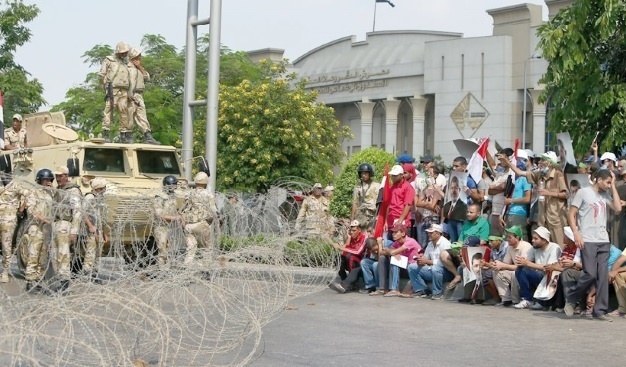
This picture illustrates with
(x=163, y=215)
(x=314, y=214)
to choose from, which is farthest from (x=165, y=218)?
(x=314, y=214)

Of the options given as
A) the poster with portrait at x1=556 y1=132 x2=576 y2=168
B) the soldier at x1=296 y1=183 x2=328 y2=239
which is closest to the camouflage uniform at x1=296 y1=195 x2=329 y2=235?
the soldier at x1=296 y1=183 x2=328 y2=239

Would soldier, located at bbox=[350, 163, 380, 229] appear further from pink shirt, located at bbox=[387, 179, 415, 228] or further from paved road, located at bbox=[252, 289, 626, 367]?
paved road, located at bbox=[252, 289, 626, 367]

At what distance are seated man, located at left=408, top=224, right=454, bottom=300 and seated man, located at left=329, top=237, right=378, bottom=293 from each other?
750mm

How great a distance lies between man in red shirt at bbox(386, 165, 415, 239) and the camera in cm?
1609

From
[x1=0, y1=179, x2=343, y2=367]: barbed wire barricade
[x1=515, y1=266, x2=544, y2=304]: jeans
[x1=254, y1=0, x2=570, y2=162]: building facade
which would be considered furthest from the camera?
[x1=254, y1=0, x2=570, y2=162]: building facade

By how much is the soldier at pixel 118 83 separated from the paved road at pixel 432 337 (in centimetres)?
690

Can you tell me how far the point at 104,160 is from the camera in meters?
17.7

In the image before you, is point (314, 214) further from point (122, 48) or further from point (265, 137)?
point (265, 137)

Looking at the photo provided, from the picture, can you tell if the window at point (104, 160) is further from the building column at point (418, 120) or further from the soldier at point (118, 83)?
the building column at point (418, 120)

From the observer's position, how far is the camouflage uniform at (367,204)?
17.2 metres

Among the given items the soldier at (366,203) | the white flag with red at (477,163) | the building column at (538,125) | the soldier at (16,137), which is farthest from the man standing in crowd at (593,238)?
the building column at (538,125)

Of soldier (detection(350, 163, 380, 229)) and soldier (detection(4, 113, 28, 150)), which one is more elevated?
soldier (detection(4, 113, 28, 150))

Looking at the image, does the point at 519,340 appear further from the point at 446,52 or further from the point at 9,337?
the point at 446,52

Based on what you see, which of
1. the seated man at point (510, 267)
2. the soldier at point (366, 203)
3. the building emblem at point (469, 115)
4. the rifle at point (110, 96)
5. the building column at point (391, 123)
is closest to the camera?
the seated man at point (510, 267)
